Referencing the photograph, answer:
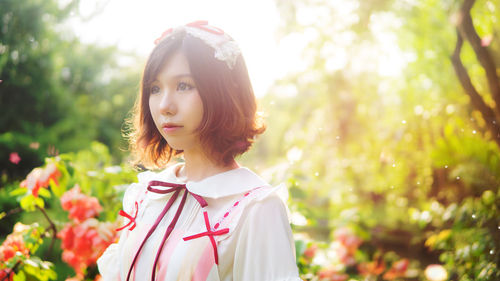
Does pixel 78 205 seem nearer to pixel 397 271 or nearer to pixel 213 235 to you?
pixel 213 235

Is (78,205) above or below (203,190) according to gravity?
below

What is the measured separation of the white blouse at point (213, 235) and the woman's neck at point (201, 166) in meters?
0.05

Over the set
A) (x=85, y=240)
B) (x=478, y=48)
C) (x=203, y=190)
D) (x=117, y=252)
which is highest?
(x=478, y=48)

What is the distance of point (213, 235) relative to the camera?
105 centimetres

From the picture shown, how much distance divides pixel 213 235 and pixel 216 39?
0.57 meters

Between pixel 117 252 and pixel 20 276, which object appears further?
pixel 20 276

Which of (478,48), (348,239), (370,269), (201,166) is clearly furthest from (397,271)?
(201,166)

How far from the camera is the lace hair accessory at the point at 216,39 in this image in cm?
118

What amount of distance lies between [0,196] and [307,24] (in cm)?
359

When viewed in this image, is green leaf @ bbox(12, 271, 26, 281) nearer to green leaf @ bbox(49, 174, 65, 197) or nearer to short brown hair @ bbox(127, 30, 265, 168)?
green leaf @ bbox(49, 174, 65, 197)

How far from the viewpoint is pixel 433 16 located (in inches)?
180

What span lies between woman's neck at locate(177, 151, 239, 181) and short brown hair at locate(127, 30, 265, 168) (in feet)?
0.06

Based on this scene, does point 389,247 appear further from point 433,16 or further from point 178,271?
point 178,271

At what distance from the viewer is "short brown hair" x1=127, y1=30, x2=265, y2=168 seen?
1.16 m
